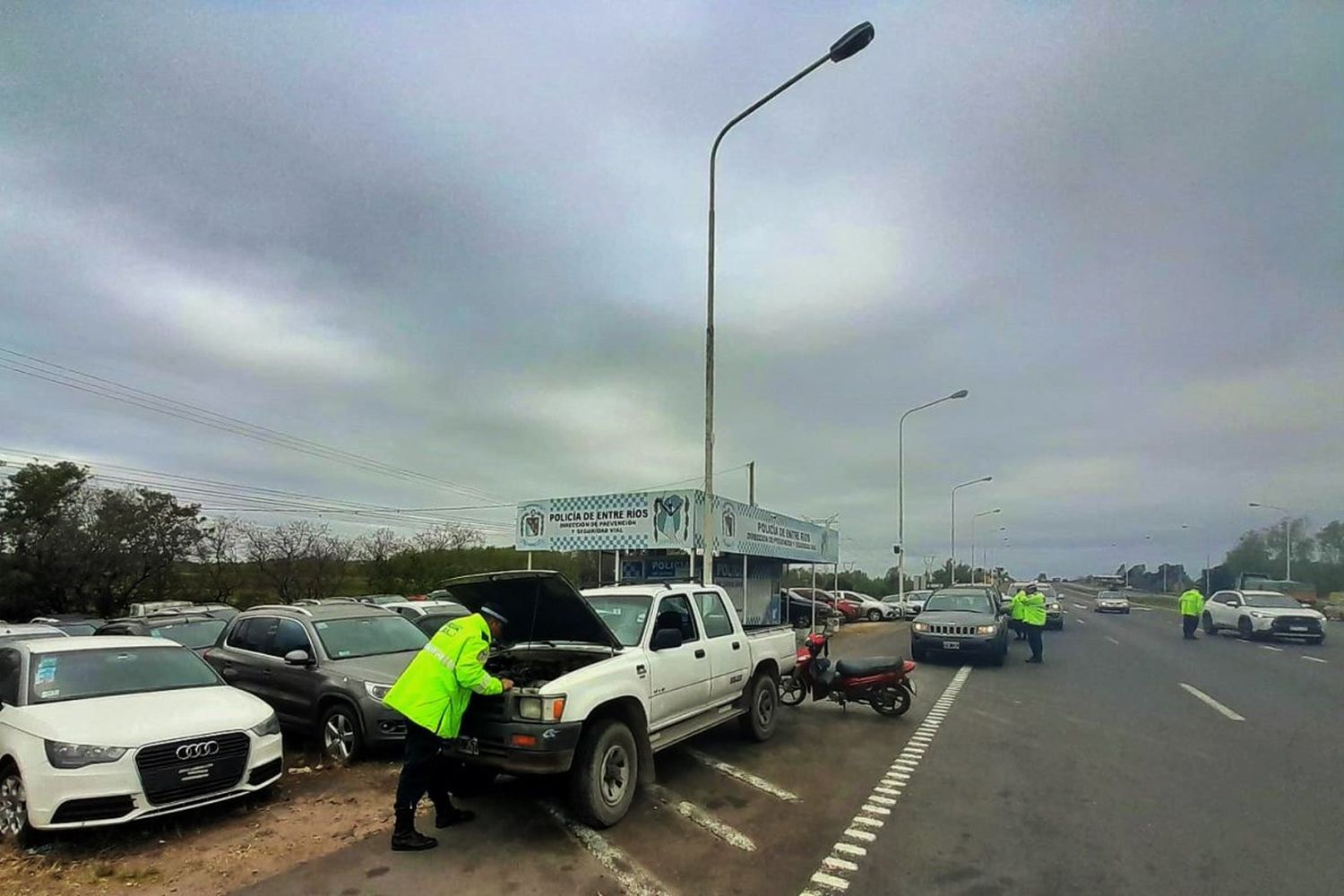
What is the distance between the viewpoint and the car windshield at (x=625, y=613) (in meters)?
7.14

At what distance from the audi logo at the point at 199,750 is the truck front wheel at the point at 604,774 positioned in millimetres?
2849

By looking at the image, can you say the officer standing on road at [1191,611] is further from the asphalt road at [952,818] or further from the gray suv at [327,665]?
the gray suv at [327,665]

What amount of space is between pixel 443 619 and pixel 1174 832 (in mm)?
12392

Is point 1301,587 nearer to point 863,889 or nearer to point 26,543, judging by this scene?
point 863,889

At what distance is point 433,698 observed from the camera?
5535 mm

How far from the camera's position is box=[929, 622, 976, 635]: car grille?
15.6m

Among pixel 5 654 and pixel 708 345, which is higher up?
pixel 708 345

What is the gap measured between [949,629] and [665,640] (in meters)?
10.5

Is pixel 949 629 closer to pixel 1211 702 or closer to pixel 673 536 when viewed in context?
pixel 1211 702

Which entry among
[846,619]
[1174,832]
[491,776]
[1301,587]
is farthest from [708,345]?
[1301,587]

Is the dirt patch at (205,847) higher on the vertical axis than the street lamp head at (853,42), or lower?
lower

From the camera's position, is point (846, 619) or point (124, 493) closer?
point (124, 493)

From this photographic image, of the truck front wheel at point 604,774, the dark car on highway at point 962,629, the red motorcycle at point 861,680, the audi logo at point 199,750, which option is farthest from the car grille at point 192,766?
the dark car on highway at point 962,629

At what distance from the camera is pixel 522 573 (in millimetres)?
6547
